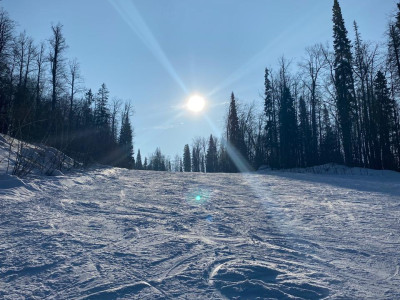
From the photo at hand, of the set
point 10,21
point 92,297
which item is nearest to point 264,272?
point 92,297

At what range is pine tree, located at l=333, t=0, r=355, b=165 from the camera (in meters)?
27.4

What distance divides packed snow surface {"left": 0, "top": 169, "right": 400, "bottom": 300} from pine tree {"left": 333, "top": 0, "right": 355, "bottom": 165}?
2411cm

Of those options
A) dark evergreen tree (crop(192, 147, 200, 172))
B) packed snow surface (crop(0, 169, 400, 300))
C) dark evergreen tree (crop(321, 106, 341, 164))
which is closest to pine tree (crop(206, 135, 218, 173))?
dark evergreen tree (crop(192, 147, 200, 172))

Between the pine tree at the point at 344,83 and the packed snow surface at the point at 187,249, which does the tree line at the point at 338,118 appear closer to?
the pine tree at the point at 344,83

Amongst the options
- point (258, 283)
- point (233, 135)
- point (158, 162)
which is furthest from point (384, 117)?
point (158, 162)

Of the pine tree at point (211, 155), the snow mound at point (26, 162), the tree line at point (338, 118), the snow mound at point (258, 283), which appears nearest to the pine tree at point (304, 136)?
the tree line at point (338, 118)

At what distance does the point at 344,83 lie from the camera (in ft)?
91.5

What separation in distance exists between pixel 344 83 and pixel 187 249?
30.2m

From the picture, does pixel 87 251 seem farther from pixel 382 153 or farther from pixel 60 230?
pixel 382 153

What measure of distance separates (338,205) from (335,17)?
31.2 m

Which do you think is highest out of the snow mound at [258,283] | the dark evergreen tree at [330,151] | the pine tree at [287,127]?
the pine tree at [287,127]

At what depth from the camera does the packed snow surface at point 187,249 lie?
2.44 meters

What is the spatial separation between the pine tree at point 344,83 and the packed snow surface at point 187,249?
24112 mm

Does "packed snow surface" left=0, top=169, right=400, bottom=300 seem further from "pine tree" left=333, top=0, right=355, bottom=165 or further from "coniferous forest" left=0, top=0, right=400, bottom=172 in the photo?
"pine tree" left=333, top=0, right=355, bottom=165
